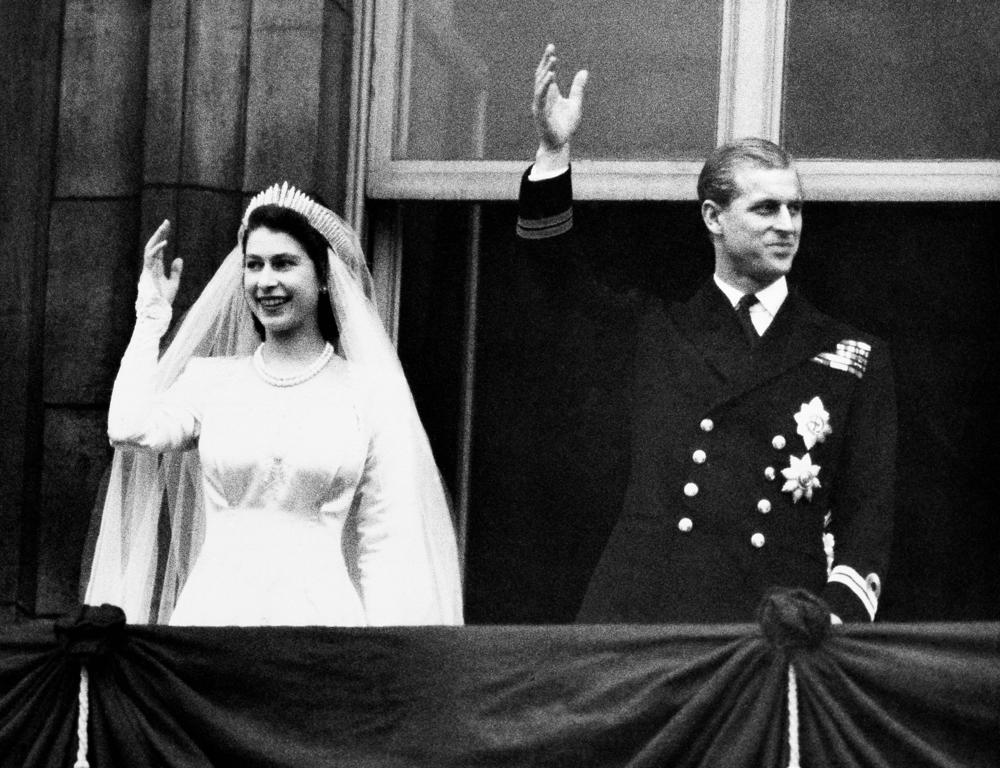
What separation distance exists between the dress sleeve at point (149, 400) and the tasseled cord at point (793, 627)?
1.86 meters

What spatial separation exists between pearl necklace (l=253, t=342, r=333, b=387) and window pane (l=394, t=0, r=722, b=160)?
1218 mm

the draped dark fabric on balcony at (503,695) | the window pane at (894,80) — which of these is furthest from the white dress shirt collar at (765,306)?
the draped dark fabric on balcony at (503,695)

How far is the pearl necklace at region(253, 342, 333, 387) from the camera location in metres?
6.97

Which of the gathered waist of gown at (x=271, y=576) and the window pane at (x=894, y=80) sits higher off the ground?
the window pane at (x=894, y=80)

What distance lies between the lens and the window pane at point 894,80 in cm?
775

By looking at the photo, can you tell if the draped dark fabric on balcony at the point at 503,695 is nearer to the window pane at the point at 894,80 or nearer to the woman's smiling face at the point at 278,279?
the woman's smiling face at the point at 278,279

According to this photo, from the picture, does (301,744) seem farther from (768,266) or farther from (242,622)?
(768,266)

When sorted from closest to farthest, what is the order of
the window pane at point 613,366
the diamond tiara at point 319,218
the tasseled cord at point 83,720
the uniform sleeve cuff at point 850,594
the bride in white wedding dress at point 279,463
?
the tasseled cord at point 83,720
the uniform sleeve cuff at point 850,594
the bride in white wedding dress at point 279,463
the diamond tiara at point 319,218
the window pane at point 613,366

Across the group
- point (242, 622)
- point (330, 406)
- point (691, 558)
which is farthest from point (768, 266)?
point (242, 622)

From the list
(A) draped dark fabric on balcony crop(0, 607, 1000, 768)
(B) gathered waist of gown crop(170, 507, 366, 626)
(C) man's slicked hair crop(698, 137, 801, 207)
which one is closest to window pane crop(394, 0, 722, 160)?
(C) man's slicked hair crop(698, 137, 801, 207)

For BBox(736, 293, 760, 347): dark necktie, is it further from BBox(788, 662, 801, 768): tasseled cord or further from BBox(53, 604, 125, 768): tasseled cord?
BBox(53, 604, 125, 768): tasseled cord

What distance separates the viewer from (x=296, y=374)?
22.9ft

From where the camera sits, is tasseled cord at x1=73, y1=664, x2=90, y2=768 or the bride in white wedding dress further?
the bride in white wedding dress

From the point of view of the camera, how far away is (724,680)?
577cm
